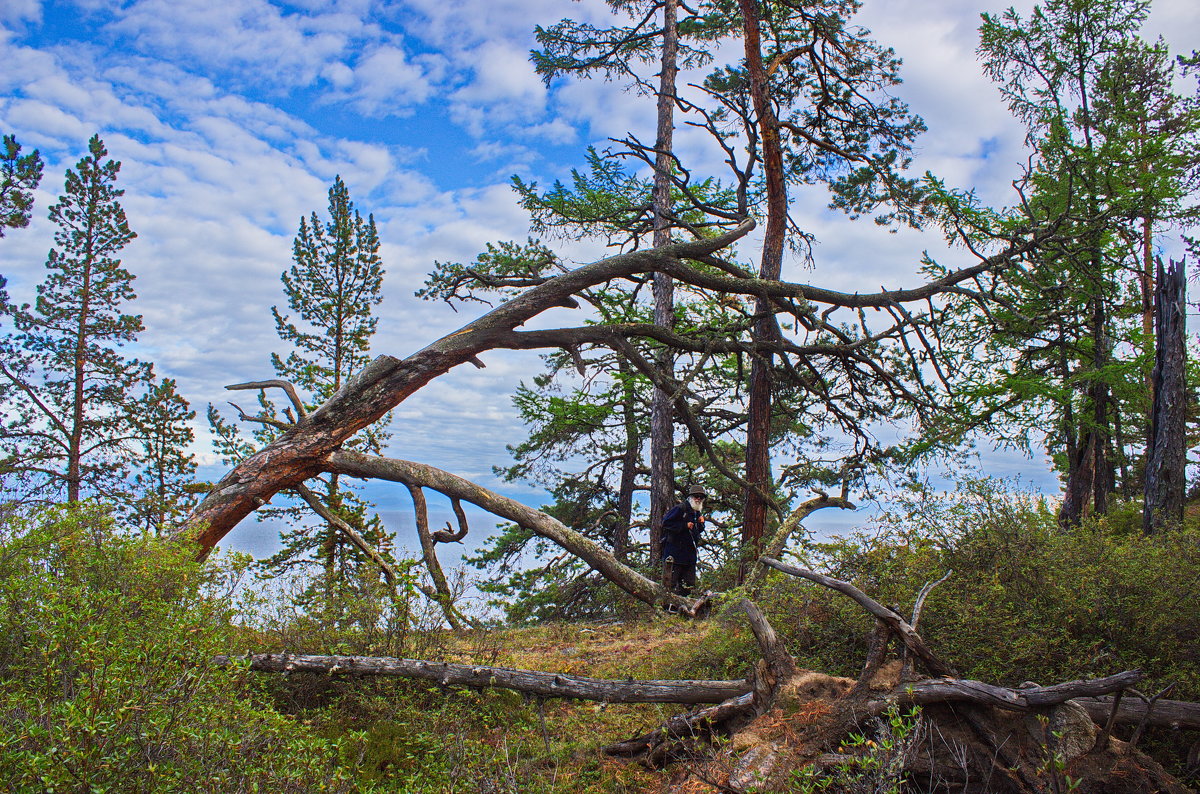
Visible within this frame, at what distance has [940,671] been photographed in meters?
4.19

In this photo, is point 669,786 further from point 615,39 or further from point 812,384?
point 615,39

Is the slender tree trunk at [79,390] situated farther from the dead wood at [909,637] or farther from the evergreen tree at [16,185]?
the dead wood at [909,637]

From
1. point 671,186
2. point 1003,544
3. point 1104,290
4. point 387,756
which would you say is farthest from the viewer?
point 671,186

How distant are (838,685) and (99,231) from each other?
1851 cm

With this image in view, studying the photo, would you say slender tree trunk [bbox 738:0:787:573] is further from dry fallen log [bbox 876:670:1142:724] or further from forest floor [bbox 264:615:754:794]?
dry fallen log [bbox 876:670:1142:724]

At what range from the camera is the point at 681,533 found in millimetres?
10781

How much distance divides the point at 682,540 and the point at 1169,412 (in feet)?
21.9

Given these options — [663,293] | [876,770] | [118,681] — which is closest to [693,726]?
[876,770]

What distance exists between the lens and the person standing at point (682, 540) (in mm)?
10656

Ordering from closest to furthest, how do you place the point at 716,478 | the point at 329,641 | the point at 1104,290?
the point at 329,641 < the point at 1104,290 < the point at 716,478

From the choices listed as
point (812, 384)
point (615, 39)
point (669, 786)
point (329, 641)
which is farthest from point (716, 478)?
point (669, 786)

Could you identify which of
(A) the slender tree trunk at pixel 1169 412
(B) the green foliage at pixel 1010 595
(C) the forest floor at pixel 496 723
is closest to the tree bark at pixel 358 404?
(C) the forest floor at pixel 496 723

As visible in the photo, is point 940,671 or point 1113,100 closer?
point 940,671

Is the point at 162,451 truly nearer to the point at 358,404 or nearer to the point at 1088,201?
the point at 358,404
